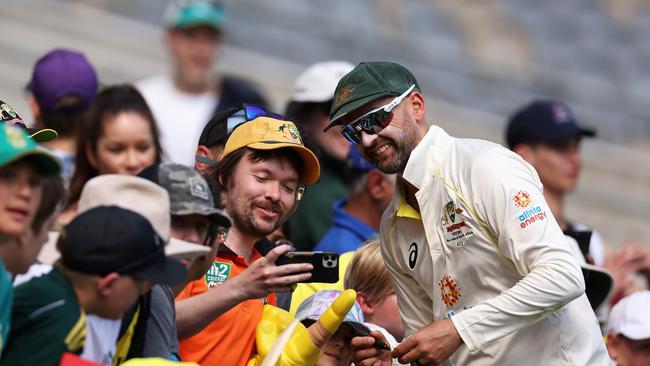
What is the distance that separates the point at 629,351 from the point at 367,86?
7.34 ft

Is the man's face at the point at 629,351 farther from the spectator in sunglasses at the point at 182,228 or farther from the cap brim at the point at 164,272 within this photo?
the cap brim at the point at 164,272

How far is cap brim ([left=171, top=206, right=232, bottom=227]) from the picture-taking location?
4.88m

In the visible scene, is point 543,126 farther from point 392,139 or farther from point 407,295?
point 392,139

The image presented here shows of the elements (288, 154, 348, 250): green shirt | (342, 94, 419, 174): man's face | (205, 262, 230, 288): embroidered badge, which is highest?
(342, 94, 419, 174): man's face

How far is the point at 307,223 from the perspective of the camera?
8.27m

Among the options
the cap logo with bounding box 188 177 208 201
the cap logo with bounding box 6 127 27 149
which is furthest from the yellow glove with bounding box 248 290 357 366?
the cap logo with bounding box 6 127 27 149

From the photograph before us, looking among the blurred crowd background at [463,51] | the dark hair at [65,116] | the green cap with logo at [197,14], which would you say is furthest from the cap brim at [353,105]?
the blurred crowd background at [463,51]

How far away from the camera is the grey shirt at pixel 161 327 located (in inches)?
194

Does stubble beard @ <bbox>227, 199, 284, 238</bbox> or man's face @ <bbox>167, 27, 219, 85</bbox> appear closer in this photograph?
stubble beard @ <bbox>227, 199, 284, 238</bbox>

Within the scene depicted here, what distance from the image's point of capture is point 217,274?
5730 millimetres

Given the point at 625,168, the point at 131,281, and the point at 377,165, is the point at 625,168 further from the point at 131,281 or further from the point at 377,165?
the point at 131,281

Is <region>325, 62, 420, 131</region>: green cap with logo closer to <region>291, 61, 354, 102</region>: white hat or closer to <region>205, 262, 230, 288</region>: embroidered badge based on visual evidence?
<region>205, 262, 230, 288</region>: embroidered badge

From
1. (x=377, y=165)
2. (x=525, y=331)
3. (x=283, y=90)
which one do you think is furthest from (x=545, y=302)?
(x=283, y=90)

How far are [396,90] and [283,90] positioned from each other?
749cm
